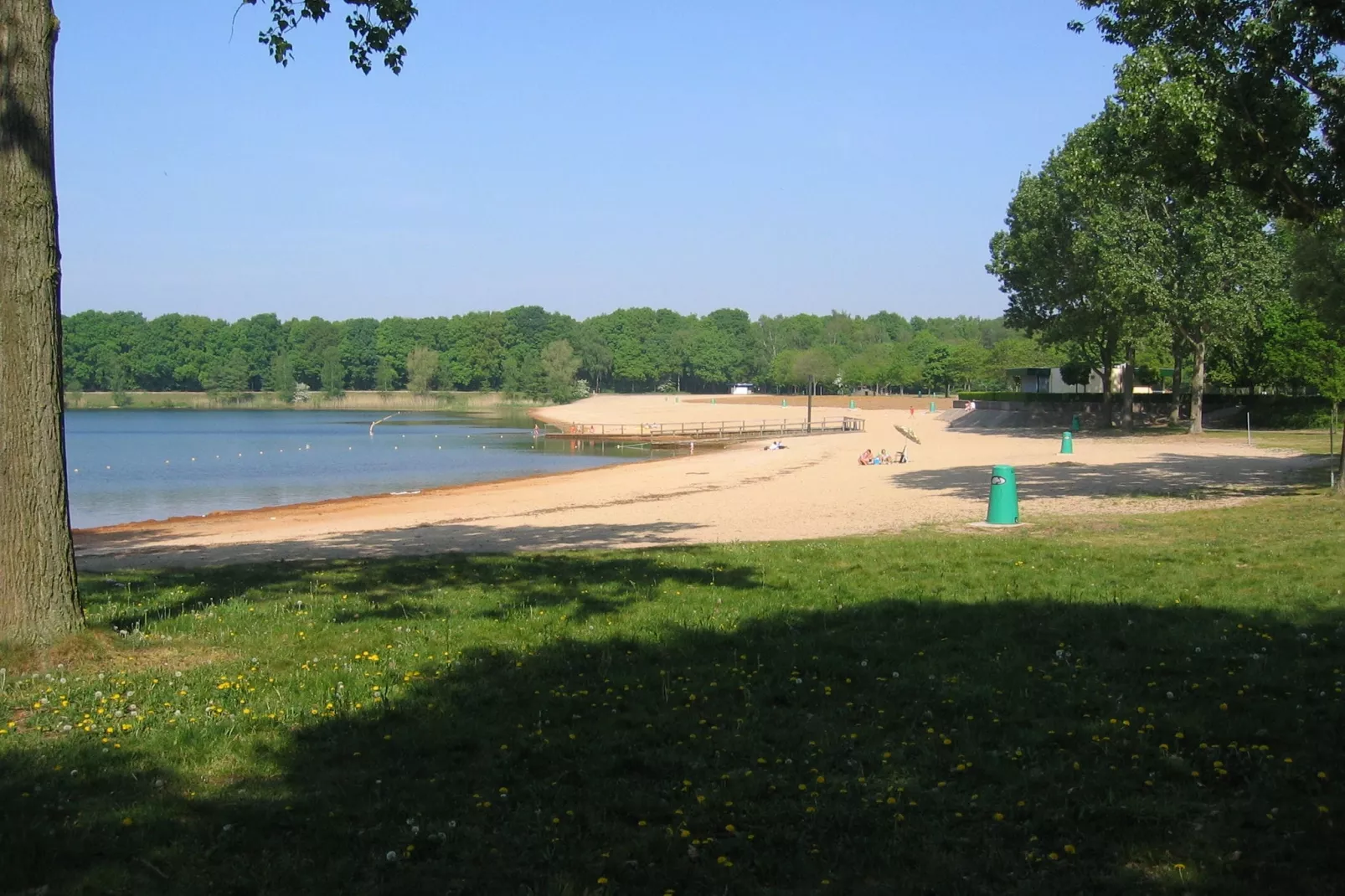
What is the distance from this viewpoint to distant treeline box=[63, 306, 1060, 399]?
164 meters

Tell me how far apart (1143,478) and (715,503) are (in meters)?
10.2

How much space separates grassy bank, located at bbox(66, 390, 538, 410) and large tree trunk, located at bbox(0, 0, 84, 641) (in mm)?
157397

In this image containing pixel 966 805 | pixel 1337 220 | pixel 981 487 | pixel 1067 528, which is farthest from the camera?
pixel 981 487

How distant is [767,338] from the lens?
188 m

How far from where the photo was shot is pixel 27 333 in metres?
6.99

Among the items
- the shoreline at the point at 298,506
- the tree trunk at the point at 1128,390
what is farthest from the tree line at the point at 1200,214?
the shoreline at the point at 298,506

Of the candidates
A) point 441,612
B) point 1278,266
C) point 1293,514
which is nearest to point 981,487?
point 1293,514

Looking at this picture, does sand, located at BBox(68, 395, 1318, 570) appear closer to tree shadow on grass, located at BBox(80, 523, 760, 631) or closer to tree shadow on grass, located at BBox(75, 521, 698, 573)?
tree shadow on grass, located at BBox(75, 521, 698, 573)

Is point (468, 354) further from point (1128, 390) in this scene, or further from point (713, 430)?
point (1128, 390)

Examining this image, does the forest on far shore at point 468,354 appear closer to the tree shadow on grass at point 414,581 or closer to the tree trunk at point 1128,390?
the tree trunk at point 1128,390

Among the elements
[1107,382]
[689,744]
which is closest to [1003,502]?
[689,744]

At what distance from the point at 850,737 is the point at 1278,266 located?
4475 cm

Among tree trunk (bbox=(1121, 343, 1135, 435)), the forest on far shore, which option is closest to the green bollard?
tree trunk (bbox=(1121, 343, 1135, 435))

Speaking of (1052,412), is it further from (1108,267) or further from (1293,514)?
(1293,514)
